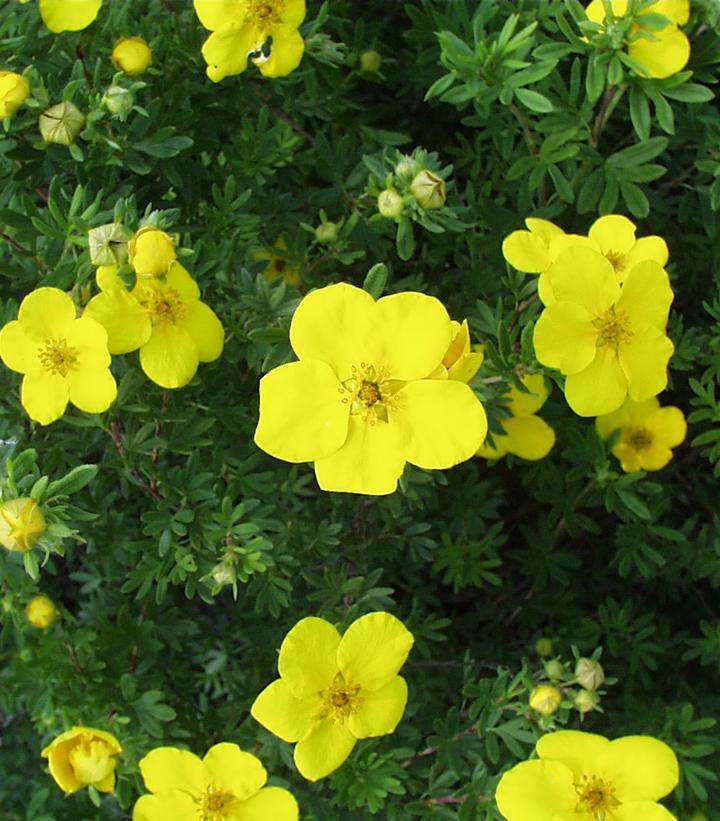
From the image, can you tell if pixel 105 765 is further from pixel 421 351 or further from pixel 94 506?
pixel 421 351

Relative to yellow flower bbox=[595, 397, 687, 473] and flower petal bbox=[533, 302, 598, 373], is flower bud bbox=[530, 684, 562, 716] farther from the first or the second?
yellow flower bbox=[595, 397, 687, 473]

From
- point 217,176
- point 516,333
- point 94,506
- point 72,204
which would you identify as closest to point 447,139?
point 217,176

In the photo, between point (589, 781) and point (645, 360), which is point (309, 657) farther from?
point (645, 360)

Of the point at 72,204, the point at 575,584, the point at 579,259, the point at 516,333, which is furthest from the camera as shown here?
the point at 575,584

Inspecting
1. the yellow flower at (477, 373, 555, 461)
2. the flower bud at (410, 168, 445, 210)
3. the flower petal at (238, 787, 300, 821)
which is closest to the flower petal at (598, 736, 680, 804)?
the flower petal at (238, 787, 300, 821)

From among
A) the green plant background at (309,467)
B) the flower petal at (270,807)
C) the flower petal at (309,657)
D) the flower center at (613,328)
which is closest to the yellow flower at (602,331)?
the flower center at (613,328)

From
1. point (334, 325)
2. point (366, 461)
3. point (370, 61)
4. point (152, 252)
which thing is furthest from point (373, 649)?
point (370, 61)
